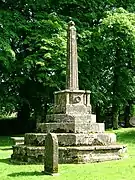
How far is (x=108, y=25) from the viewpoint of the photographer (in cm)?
2575

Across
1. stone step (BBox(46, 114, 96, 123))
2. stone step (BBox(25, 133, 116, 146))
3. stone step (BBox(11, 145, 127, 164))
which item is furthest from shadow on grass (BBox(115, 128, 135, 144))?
stone step (BBox(11, 145, 127, 164))

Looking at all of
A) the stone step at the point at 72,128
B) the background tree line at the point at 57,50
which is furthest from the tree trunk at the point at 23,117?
the stone step at the point at 72,128

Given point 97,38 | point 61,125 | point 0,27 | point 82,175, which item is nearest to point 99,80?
point 97,38

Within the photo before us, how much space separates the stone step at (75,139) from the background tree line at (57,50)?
9.32m

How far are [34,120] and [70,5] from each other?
31.9ft

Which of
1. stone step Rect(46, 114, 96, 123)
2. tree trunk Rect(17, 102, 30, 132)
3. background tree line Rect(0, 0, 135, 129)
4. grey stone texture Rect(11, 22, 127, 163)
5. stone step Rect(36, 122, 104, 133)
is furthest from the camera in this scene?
tree trunk Rect(17, 102, 30, 132)

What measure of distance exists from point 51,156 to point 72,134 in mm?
2772

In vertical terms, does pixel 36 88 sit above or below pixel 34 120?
above

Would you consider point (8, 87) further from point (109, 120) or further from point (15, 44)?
point (109, 120)

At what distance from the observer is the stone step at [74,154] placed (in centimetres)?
1397

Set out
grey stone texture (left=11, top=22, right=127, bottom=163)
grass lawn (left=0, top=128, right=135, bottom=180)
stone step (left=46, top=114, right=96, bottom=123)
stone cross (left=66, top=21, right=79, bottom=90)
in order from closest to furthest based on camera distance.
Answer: grass lawn (left=0, top=128, right=135, bottom=180)
grey stone texture (left=11, top=22, right=127, bottom=163)
stone step (left=46, top=114, right=96, bottom=123)
stone cross (left=66, top=21, right=79, bottom=90)

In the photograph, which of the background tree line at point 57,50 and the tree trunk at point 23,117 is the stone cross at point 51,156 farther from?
the tree trunk at point 23,117

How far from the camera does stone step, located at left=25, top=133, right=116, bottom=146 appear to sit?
14336mm

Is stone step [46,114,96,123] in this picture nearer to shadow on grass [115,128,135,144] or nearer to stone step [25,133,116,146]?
stone step [25,133,116,146]
